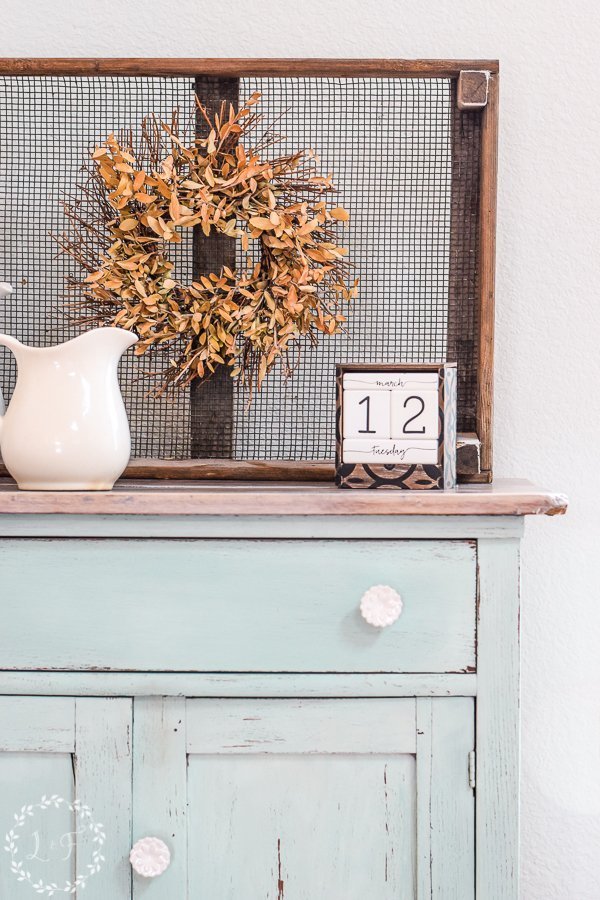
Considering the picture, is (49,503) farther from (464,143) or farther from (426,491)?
(464,143)

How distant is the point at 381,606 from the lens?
863 millimetres

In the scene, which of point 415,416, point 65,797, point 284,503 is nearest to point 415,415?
point 415,416

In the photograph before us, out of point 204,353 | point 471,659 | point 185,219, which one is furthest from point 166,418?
point 471,659

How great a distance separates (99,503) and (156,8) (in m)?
0.88

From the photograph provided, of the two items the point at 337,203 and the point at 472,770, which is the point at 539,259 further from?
the point at 472,770

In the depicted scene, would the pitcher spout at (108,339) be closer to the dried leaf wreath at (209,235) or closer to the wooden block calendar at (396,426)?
the dried leaf wreath at (209,235)

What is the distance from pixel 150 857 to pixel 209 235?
0.83m

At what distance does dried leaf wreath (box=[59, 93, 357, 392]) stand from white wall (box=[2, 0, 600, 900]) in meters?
0.23

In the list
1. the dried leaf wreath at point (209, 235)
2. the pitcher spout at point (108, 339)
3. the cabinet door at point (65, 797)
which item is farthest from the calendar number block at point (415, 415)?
the cabinet door at point (65, 797)

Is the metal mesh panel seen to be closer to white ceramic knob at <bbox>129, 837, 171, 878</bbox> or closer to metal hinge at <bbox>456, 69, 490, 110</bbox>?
metal hinge at <bbox>456, 69, 490, 110</bbox>

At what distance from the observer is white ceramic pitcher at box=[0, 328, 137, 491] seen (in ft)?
3.06

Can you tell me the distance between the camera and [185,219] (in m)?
1.09

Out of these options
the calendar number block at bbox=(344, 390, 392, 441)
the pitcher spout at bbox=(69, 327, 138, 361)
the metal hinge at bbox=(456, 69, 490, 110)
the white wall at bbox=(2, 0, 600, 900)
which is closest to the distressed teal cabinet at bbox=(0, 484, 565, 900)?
the calendar number block at bbox=(344, 390, 392, 441)

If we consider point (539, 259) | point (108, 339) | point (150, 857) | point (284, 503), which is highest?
point (539, 259)
